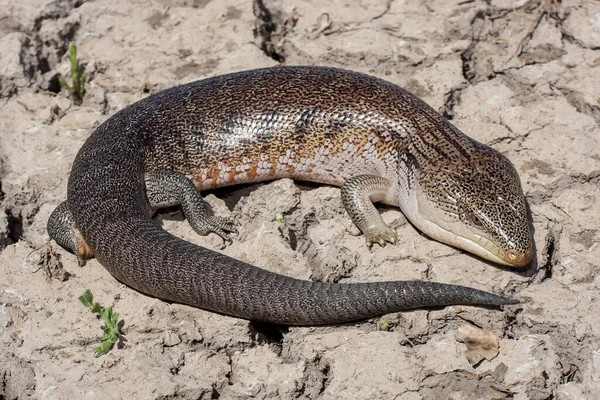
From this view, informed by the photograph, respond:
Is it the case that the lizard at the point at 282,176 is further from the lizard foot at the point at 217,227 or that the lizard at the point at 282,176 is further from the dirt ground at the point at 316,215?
the dirt ground at the point at 316,215

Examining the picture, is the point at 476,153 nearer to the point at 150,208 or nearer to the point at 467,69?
the point at 467,69

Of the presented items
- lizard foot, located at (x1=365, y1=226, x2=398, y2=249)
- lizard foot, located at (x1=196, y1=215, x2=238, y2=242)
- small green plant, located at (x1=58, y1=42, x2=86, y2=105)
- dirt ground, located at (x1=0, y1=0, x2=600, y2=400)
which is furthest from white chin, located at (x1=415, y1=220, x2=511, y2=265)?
small green plant, located at (x1=58, y1=42, x2=86, y2=105)

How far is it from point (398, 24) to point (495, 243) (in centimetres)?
307

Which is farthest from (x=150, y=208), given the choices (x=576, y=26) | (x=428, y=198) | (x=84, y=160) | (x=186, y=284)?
(x=576, y=26)

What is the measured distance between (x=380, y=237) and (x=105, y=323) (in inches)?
75.9

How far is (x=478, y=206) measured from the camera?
500 centimetres

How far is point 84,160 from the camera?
555cm

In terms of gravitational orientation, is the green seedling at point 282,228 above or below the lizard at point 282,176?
below

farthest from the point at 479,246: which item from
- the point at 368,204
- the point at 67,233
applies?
the point at 67,233

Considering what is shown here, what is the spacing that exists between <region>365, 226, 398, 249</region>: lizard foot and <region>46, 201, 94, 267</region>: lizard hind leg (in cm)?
195

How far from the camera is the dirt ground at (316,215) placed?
4559 mm

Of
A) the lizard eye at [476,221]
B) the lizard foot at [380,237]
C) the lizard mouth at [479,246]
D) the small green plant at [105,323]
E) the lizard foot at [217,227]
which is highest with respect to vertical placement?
the lizard eye at [476,221]

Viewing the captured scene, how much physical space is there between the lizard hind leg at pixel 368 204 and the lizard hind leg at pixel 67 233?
73.9 inches

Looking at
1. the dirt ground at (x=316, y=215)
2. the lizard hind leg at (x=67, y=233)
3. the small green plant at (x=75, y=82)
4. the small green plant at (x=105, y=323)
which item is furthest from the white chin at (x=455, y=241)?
the small green plant at (x=75, y=82)
